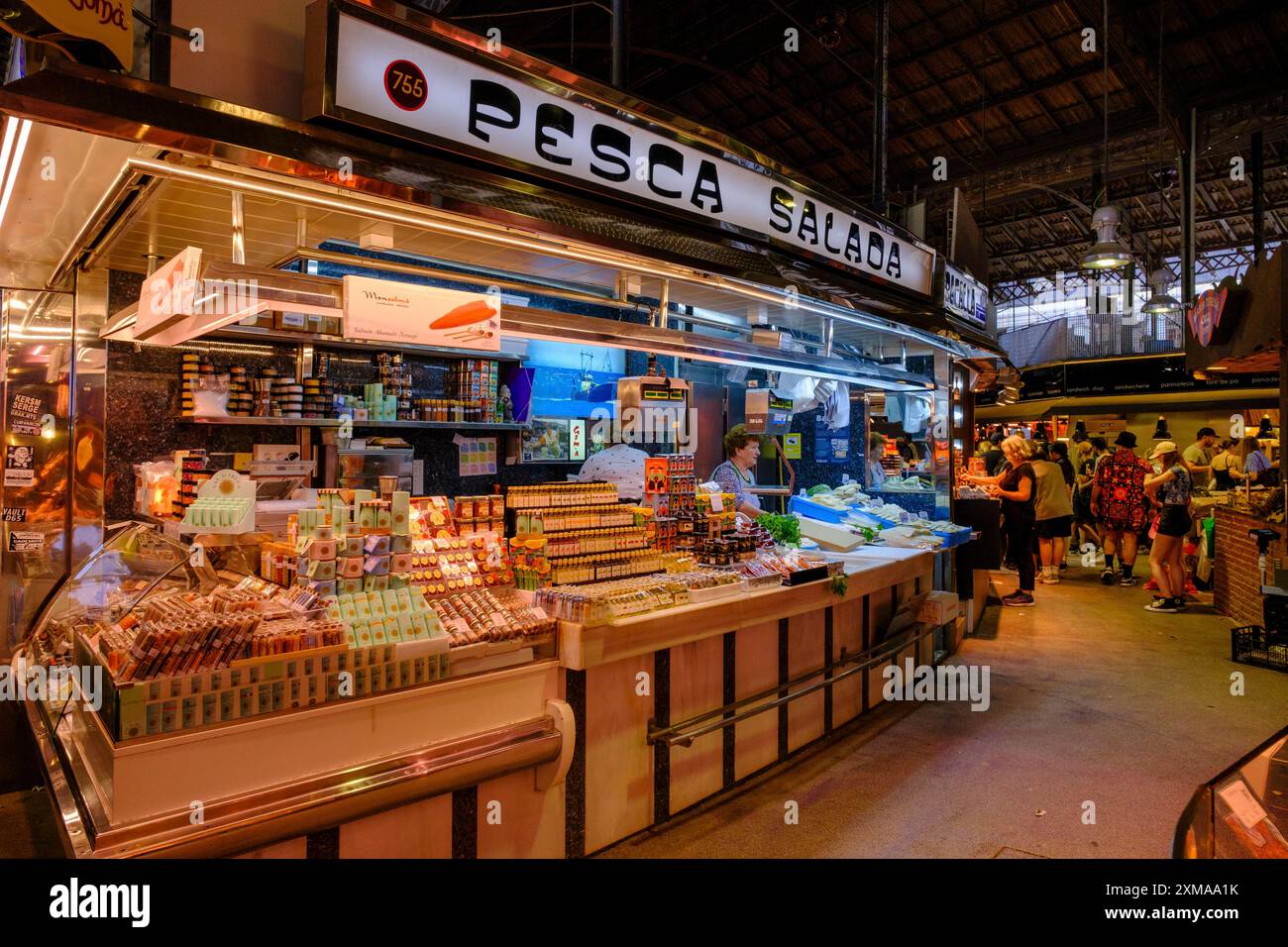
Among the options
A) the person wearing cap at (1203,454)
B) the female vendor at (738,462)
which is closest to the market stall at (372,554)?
the female vendor at (738,462)

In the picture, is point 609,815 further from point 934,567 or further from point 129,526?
point 934,567

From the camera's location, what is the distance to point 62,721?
287 cm

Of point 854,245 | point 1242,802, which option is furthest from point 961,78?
point 1242,802

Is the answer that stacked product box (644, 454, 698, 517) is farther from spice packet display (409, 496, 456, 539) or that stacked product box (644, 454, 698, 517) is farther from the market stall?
spice packet display (409, 496, 456, 539)

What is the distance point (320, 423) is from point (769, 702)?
12.7ft

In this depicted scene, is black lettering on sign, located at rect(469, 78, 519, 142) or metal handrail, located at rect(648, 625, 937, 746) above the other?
black lettering on sign, located at rect(469, 78, 519, 142)

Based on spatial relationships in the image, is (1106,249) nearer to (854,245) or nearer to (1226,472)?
(1226,472)

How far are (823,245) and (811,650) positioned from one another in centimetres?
251

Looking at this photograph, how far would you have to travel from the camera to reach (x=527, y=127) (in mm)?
2832

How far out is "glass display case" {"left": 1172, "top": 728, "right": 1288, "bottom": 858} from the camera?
1.83m

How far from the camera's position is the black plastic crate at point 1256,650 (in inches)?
252

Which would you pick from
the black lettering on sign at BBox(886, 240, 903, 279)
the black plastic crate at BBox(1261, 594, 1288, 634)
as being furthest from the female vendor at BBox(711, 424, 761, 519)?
the black plastic crate at BBox(1261, 594, 1288, 634)

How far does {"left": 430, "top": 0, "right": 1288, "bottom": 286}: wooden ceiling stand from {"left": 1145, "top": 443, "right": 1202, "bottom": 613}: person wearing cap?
4.76m
